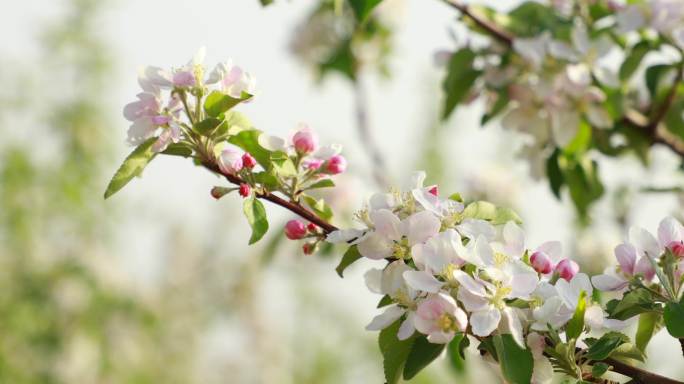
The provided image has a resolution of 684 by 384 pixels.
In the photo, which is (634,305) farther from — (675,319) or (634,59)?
(634,59)

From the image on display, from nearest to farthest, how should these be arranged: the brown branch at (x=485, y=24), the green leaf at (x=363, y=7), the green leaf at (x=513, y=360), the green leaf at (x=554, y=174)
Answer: the green leaf at (x=513, y=360), the green leaf at (x=363, y=7), the brown branch at (x=485, y=24), the green leaf at (x=554, y=174)

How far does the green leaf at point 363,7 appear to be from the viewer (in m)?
1.23

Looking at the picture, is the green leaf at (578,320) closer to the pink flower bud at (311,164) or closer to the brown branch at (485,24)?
the pink flower bud at (311,164)

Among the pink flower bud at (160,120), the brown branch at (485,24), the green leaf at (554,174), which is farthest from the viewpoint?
the green leaf at (554,174)

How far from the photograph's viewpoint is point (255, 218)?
2.86ft

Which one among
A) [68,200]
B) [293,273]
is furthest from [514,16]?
[293,273]

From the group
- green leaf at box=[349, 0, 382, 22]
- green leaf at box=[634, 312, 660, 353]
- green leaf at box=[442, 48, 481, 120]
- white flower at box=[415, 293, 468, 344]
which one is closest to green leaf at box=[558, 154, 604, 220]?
green leaf at box=[442, 48, 481, 120]

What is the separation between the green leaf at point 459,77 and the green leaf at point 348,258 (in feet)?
2.63

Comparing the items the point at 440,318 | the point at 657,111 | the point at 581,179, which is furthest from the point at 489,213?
the point at 657,111

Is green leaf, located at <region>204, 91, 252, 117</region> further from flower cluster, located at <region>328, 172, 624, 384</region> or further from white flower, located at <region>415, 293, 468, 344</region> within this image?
white flower, located at <region>415, 293, 468, 344</region>

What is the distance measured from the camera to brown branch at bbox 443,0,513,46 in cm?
159

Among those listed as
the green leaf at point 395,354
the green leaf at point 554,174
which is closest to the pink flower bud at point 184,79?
the green leaf at point 395,354

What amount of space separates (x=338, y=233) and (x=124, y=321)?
463 centimetres

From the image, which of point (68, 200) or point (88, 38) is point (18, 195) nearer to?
point (68, 200)
